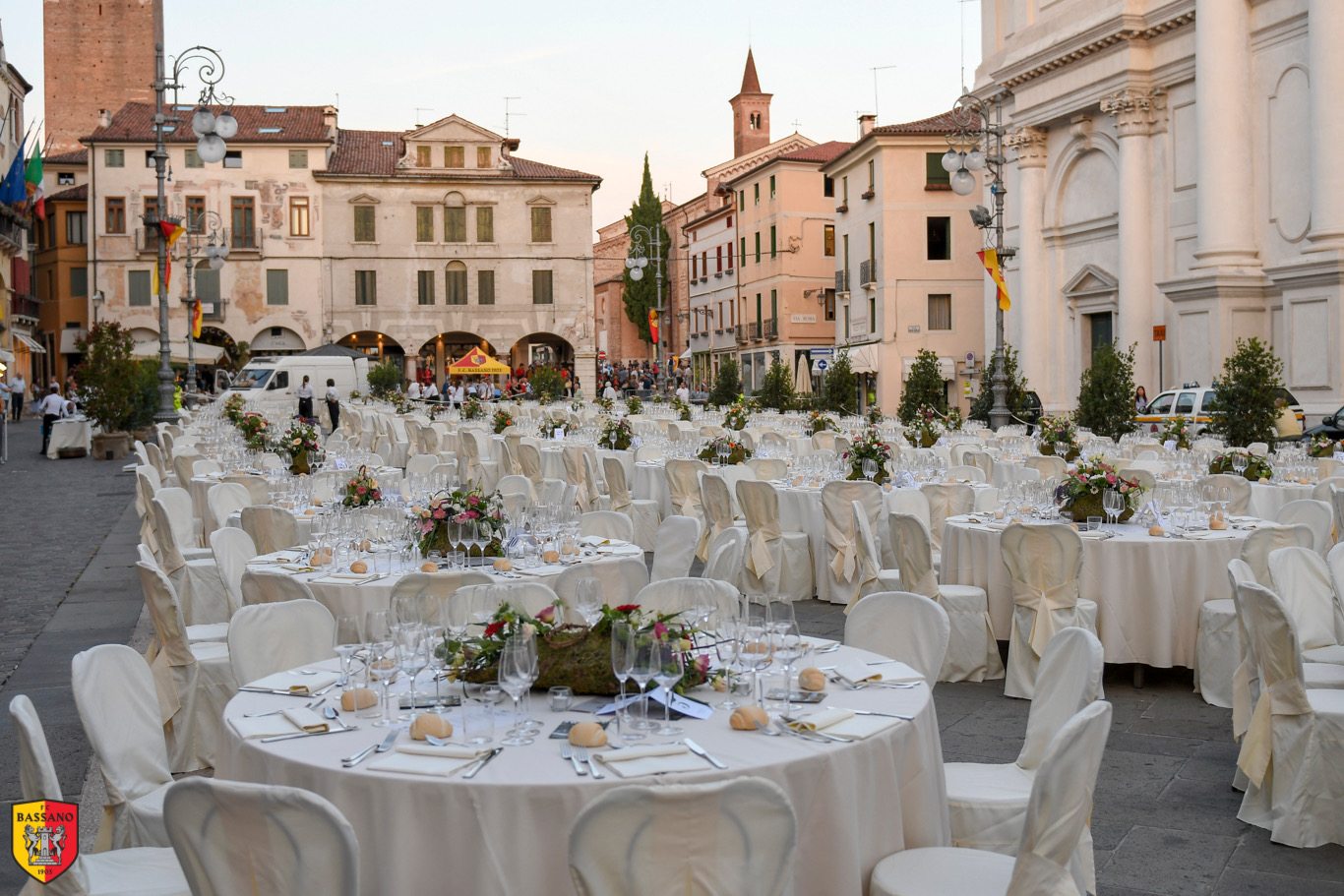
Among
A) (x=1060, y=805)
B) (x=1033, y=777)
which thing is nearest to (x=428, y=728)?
(x=1060, y=805)

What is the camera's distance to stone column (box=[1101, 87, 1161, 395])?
2948 centimetres

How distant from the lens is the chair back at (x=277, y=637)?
471 cm

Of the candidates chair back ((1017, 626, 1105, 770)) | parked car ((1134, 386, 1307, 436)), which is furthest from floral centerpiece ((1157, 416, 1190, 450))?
A: chair back ((1017, 626, 1105, 770))

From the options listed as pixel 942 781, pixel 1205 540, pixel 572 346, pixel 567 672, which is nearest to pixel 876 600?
pixel 942 781

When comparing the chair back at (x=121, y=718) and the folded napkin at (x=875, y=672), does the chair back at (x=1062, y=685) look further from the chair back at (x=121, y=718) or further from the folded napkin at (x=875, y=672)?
the chair back at (x=121, y=718)

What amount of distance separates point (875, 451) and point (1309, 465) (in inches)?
168

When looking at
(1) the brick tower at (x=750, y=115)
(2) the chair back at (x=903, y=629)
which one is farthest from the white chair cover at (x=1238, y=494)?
(1) the brick tower at (x=750, y=115)

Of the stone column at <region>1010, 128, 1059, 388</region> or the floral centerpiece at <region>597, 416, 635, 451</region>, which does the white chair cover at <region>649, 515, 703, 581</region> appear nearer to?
the floral centerpiece at <region>597, 416, 635, 451</region>

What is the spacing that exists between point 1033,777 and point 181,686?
13.4 ft

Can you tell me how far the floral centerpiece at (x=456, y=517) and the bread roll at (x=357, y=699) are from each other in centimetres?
271

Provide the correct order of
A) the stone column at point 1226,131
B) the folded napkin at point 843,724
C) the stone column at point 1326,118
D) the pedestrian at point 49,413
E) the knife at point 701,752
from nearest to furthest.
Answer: the knife at point 701,752 → the folded napkin at point 843,724 → the stone column at point 1326,118 → the stone column at point 1226,131 → the pedestrian at point 49,413

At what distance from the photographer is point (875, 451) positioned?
34.7 feet

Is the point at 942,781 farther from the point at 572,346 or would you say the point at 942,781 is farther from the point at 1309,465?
the point at 572,346

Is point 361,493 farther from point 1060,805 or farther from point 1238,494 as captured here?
point 1238,494
